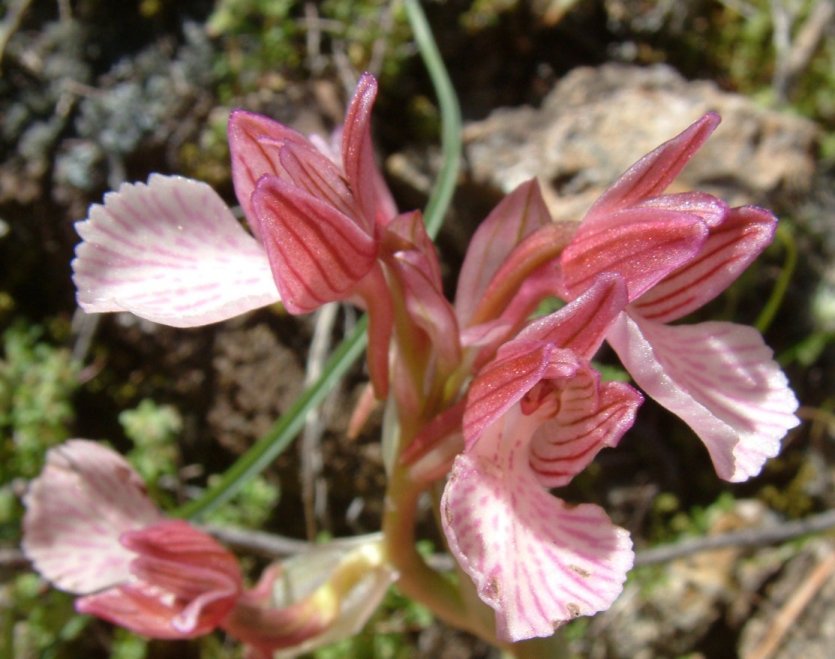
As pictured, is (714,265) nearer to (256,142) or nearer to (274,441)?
(256,142)

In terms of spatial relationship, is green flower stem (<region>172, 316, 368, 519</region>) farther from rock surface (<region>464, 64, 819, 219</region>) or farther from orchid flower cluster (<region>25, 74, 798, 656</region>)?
rock surface (<region>464, 64, 819, 219</region>)

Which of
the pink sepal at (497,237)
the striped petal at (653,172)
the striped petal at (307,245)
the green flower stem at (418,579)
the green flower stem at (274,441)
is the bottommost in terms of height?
the green flower stem at (418,579)

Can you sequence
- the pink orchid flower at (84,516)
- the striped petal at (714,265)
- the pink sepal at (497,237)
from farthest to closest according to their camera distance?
the pink orchid flower at (84,516)
the pink sepal at (497,237)
the striped petal at (714,265)

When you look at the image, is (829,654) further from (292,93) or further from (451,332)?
(292,93)

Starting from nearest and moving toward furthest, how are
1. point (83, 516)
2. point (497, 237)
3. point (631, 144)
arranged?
point (497, 237) < point (83, 516) < point (631, 144)

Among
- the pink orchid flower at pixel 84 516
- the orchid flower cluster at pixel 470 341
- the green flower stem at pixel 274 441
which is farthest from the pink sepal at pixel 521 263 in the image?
the pink orchid flower at pixel 84 516

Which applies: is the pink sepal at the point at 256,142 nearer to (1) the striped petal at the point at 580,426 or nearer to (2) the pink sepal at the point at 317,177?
(2) the pink sepal at the point at 317,177

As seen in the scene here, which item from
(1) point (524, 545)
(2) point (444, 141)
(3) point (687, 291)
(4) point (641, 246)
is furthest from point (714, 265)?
(2) point (444, 141)

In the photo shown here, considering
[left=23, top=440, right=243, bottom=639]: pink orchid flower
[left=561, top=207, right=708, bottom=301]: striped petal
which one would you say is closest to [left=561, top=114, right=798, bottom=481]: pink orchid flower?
[left=561, top=207, right=708, bottom=301]: striped petal
